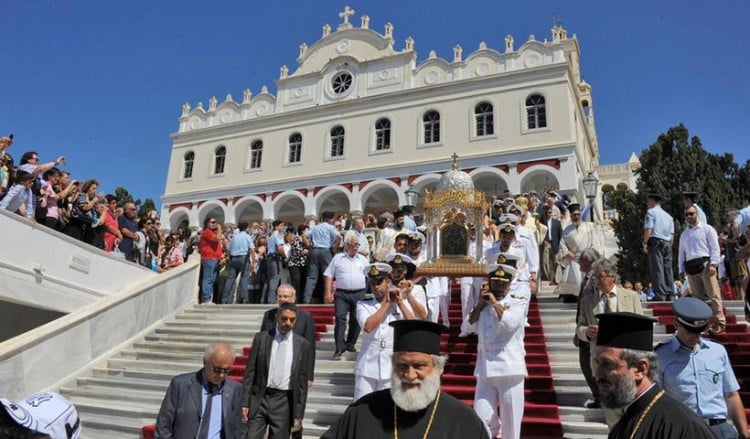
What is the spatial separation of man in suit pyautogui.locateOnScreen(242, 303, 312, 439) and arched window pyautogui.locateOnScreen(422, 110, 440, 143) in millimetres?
23236

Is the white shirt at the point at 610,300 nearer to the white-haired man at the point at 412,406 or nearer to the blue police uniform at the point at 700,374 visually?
the blue police uniform at the point at 700,374

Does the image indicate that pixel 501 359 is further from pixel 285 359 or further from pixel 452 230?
pixel 452 230

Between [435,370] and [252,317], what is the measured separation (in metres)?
7.75

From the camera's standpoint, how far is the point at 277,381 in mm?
4805

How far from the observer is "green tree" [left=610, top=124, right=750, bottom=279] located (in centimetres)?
2556

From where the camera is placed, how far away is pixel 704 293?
744cm

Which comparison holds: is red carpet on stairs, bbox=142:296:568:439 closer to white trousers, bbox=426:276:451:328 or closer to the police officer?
white trousers, bbox=426:276:451:328

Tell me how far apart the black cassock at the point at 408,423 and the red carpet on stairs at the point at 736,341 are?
4334 millimetres

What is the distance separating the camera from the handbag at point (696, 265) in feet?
23.6

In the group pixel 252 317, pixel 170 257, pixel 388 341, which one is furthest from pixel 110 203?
pixel 388 341

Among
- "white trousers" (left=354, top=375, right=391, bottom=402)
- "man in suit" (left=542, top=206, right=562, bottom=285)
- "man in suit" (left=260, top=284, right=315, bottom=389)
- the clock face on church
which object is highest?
the clock face on church

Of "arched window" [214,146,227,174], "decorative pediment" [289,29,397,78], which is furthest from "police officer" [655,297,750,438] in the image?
"arched window" [214,146,227,174]

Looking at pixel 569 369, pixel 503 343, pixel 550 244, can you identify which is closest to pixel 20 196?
pixel 503 343

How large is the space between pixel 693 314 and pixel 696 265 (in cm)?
427
